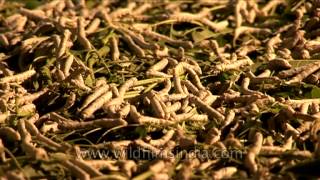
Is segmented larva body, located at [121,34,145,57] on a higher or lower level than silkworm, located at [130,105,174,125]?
higher

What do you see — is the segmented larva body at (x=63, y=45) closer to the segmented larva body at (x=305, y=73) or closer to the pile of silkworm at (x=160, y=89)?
the pile of silkworm at (x=160, y=89)

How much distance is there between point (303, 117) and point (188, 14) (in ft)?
4.74

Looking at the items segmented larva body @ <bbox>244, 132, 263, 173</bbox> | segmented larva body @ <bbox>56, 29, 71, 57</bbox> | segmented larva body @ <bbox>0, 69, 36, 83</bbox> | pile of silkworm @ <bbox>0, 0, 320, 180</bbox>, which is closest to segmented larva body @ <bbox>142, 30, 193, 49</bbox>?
pile of silkworm @ <bbox>0, 0, 320, 180</bbox>

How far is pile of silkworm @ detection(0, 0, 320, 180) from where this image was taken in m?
2.76

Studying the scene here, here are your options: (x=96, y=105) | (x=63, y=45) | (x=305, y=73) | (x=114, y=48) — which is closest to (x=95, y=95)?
(x=96, y=105)

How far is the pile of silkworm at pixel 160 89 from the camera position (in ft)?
9.05

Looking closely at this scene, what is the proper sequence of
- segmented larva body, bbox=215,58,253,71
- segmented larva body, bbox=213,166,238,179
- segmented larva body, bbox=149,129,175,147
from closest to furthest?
segmented larva body, bbox=213,166,238,179
segmented larva body, bbox=149,129,175,147
segmented larva body, bbox=215,58,253,71

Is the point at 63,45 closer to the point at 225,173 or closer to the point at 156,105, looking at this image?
the point at 156,105

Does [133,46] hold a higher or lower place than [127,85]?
higher

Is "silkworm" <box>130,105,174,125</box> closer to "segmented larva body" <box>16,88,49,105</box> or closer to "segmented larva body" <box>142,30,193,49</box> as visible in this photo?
"segmented larva body" <box>16,88,49,105</box>

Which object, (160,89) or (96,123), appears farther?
(160,89)

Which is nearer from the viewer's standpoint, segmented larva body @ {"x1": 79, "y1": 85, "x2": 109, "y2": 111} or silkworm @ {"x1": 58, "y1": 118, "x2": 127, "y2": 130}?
silkworm @ {"x1": 58, "y1": 118, "x2": 127, "y2": 130}

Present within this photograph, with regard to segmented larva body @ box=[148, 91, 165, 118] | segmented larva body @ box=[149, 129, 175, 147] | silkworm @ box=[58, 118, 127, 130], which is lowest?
segmented larva body @ box=[149, 129, 175, 147]

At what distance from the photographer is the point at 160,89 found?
3420 millimetres
